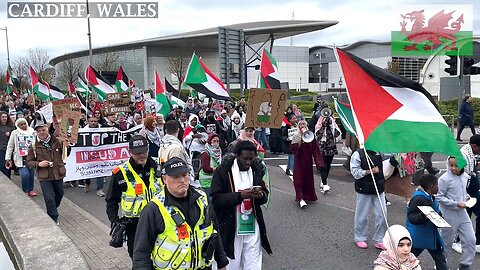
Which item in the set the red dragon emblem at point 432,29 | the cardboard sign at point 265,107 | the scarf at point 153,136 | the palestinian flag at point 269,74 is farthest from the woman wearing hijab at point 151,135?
the red dragon emblem at point 432,29

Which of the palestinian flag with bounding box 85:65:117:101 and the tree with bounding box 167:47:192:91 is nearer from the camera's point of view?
the palestinian flag with bounding box 85:65:117:101

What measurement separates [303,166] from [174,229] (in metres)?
5.53

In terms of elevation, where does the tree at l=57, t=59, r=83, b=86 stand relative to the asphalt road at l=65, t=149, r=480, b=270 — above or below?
above

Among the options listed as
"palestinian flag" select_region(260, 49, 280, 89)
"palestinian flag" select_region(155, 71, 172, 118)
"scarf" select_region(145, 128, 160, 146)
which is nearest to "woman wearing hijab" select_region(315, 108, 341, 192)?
"palestinian flag" select_region(260, 49, 280, 89)

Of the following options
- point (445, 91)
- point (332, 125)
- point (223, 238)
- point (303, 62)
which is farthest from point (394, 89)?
point (303, 62)

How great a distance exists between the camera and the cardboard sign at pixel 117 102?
41.2ft

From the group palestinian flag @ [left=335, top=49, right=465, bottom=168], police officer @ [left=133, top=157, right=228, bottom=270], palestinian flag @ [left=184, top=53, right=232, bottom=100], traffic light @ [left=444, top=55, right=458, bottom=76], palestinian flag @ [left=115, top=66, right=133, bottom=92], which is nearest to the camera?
police officer @ [left=133, top=157, right=228, bottom=270]

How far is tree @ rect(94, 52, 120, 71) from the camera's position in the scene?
51.9 meters

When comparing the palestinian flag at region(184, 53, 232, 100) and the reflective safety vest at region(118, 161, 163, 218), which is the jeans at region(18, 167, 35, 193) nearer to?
the palestinian flag at region(184, 53, 232, 100)

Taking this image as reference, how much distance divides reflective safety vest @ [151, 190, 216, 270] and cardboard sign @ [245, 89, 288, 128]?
156 inches

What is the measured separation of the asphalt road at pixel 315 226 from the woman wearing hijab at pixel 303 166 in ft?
0.71

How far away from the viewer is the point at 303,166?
8289mm

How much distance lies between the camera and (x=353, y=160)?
604 cm

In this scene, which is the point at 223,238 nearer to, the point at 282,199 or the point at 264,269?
the point at 264,269
